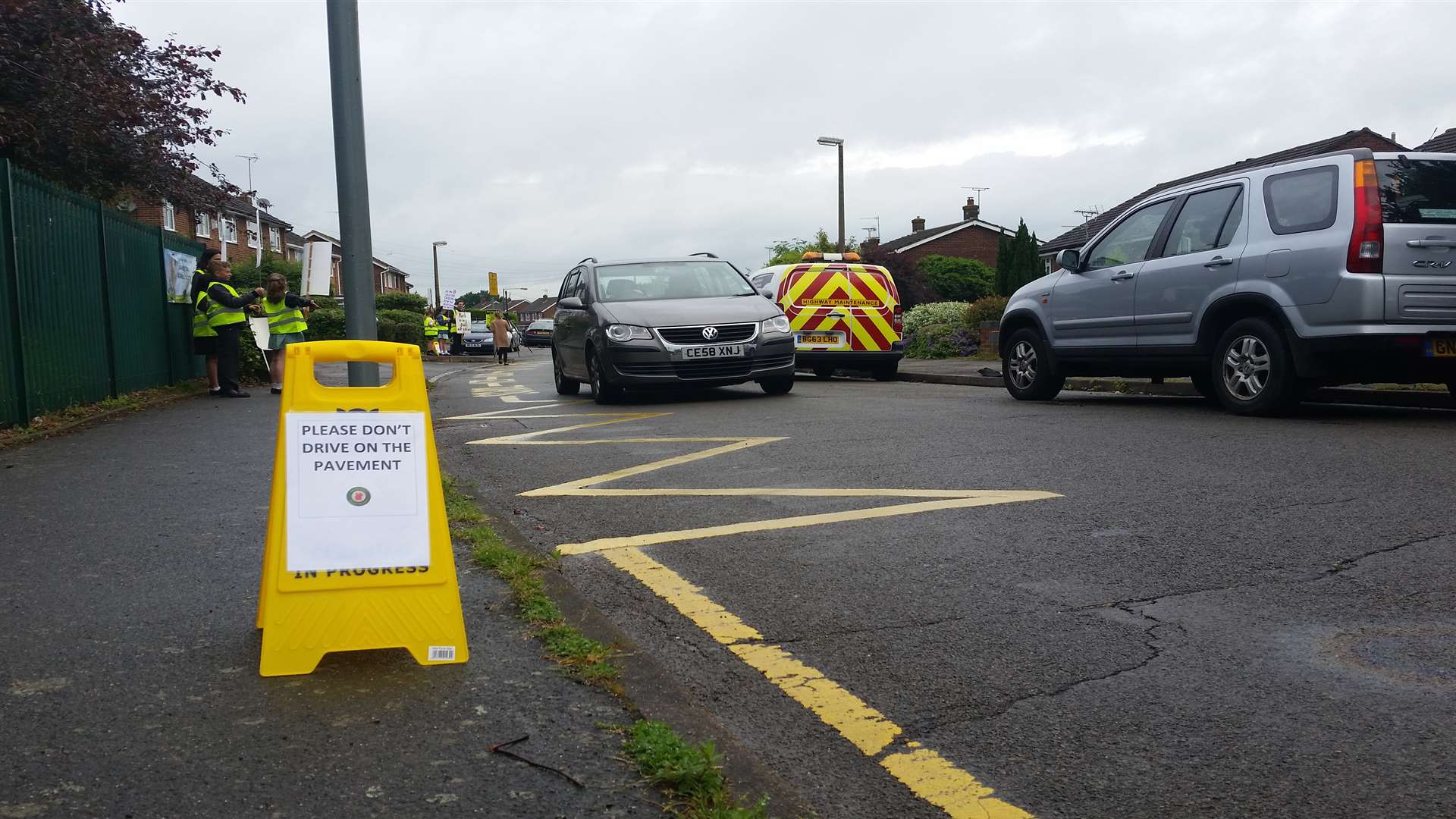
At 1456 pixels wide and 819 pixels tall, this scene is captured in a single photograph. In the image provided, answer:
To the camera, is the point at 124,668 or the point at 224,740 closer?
the point at 224,740

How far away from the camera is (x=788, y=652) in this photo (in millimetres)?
3566

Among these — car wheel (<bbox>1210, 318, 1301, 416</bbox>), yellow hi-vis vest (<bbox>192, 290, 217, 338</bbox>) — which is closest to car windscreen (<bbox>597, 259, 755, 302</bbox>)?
yellow hi-vis vest (<bbox>192, 290, 217, 338</bbox>)

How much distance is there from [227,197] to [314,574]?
1393cm

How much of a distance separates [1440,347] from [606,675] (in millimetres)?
7046

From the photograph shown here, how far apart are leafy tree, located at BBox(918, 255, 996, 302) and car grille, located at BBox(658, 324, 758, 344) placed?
1994 inches

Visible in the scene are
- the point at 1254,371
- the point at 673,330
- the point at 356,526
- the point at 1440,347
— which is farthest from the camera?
the point at 673,330

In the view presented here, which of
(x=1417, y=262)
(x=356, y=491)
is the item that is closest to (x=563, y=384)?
(x=1417, y=262)

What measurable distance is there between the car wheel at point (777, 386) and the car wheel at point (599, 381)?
157cm

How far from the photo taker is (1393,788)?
2533 mm

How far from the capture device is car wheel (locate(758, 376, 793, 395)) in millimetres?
12578

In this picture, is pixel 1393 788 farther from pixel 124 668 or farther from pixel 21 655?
pixel 21 655

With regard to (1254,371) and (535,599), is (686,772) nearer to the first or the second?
(535,599)

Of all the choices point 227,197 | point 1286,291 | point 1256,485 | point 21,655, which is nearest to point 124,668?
point 21,655

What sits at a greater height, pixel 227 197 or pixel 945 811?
pixel 227 197
